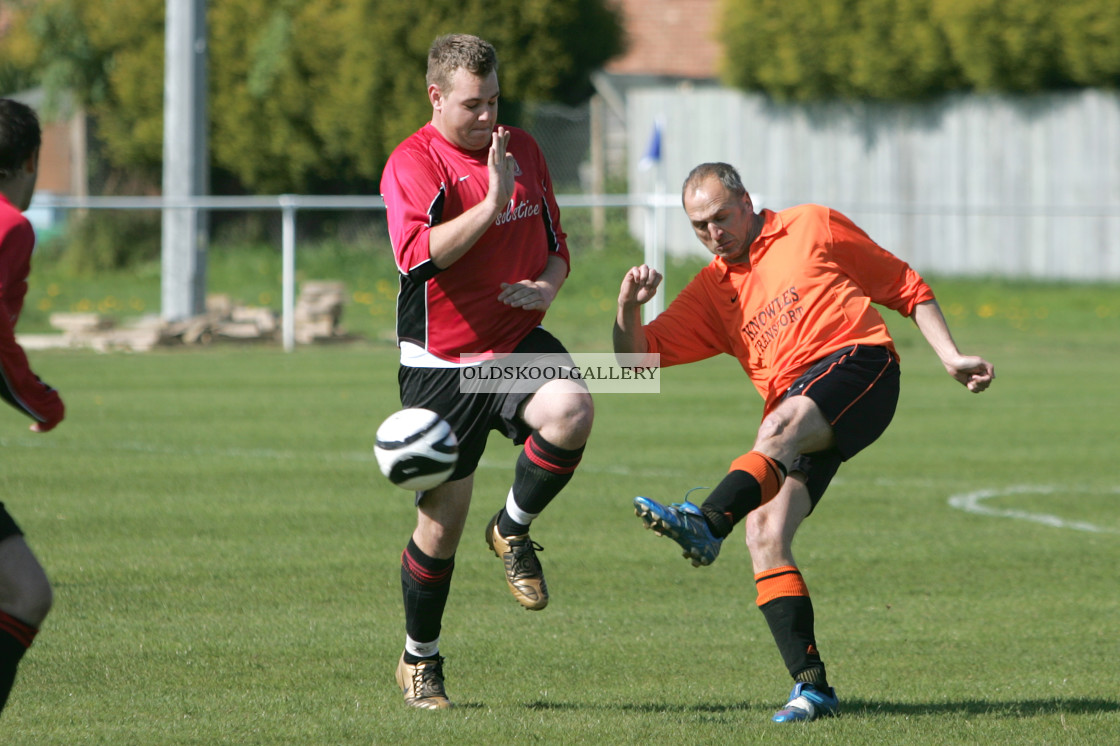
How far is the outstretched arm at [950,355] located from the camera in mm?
5633

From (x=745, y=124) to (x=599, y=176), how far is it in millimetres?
3638

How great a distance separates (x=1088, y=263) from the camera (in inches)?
1077

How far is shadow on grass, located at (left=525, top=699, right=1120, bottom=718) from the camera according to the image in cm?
552

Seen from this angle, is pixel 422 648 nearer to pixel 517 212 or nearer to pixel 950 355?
pixel 517 212

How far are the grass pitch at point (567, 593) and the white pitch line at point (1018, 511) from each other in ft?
0.12

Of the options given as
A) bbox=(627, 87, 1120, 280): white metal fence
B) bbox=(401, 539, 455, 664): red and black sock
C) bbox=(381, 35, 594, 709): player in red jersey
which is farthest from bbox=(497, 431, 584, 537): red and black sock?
bbox=(627, 87, 1120, 280): white metal fence

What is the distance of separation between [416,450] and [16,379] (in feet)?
4.55

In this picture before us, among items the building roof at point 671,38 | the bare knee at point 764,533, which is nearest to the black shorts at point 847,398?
the bare knee at point 764,533

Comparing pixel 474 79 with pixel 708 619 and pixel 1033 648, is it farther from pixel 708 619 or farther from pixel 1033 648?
pixel 1033 648

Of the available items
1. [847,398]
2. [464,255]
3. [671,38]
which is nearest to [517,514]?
[464,255]

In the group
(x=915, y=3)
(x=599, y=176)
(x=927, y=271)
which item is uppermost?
(x=915, y=3)

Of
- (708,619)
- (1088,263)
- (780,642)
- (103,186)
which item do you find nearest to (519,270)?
(780,642)

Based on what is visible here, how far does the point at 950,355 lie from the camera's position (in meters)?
5.71

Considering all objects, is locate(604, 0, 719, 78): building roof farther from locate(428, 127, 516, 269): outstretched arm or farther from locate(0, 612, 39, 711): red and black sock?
locate(0, 612, 39, 711): red and black sock
